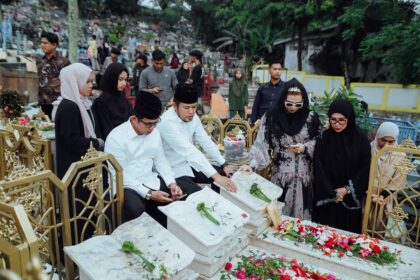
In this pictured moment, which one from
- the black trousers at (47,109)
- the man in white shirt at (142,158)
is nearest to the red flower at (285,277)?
the man in white shirt at (142,158)

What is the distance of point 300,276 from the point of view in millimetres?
2514

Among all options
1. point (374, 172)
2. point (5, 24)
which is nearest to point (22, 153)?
point (374, 172)

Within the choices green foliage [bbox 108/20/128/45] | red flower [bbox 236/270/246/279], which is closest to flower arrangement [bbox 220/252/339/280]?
red flower [bbox 236/270/246/279]

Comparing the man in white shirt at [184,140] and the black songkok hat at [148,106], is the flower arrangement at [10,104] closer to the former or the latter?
the man in white shirt at [184,140]

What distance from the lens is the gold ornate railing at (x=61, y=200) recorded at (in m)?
2.19

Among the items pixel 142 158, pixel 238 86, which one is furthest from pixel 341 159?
pixel 238 86

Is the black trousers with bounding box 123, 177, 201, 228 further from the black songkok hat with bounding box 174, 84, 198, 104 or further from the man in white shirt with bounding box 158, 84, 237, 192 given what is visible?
the black songkok hat with bounding box 174, 84, 198, 104

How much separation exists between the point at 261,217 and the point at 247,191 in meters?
0.26

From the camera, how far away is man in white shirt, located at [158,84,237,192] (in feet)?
11.1

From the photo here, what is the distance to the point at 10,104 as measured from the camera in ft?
15.6

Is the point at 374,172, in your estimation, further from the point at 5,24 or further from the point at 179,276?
the point at 5,24

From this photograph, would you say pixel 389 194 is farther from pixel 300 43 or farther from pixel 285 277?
pixel 300 43

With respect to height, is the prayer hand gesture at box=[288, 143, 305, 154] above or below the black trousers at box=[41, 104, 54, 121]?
below

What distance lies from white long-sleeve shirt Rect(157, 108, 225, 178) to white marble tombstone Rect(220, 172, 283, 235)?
268mm
